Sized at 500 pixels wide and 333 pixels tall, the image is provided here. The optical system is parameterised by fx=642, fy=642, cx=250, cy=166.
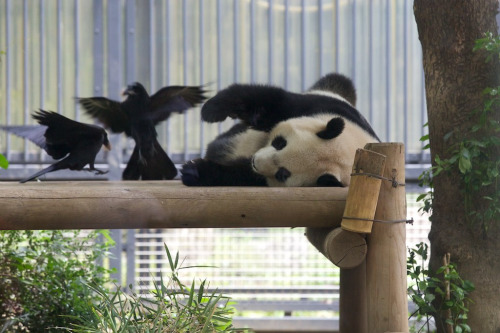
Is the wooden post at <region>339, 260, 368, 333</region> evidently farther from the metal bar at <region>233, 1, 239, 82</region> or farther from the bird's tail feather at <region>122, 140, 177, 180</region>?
the metal bar at <region>233, 1, 239, 82</region>

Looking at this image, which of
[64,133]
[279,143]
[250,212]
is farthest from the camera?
[64,133]

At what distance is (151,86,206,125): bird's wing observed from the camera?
2938mm

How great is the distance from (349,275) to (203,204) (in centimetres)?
77

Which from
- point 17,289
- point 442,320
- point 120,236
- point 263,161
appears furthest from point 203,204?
point 120,236

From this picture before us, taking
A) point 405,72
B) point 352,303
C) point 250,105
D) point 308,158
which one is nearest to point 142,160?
point 250,105

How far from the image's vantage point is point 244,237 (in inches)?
165

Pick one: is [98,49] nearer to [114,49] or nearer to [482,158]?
[114,49]

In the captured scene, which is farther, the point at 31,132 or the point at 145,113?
the point at 145,113

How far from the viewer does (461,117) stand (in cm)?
233

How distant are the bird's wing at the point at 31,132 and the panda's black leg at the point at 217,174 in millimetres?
828

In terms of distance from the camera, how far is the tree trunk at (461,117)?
2.30 metres

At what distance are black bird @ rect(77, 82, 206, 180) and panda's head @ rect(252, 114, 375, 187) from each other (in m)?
0.85

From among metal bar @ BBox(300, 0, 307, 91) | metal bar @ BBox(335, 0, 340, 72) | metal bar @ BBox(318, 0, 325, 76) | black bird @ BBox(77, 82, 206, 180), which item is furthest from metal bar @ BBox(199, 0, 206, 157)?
black bird @ BBox(77, 82, 206, 180)

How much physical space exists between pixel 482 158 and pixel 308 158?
63 centimetres
